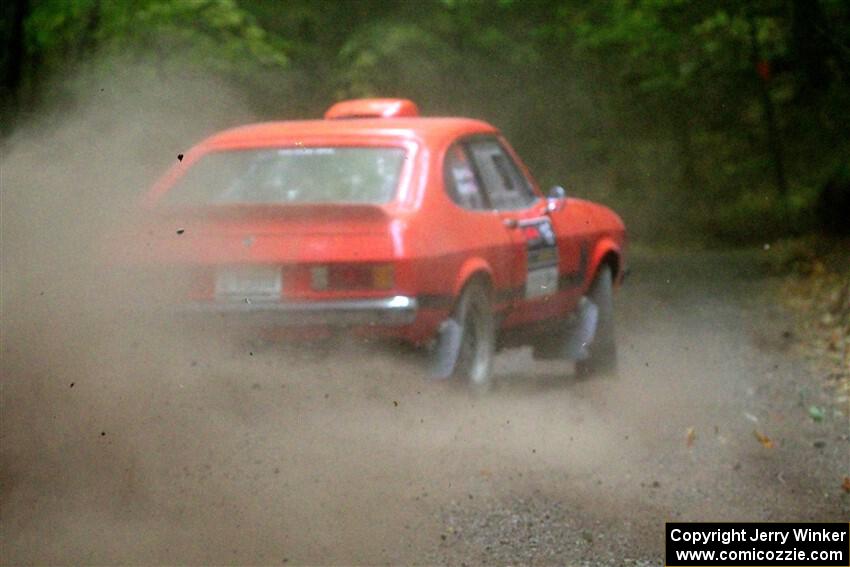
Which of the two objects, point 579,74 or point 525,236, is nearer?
point 525,236

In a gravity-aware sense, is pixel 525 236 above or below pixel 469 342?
above

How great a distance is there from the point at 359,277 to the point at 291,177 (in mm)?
1136

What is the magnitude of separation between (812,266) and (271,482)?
1261 centimetres

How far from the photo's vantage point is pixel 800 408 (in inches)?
383

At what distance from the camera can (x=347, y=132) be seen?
886 centimetres

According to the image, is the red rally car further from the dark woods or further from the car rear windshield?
the dark woods

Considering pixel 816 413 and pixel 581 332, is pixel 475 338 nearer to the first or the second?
pixel 581 332

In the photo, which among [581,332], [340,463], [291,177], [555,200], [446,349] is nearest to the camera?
[340,463]

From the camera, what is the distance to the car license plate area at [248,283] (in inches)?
308

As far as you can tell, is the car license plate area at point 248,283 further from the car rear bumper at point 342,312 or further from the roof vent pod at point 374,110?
the roof vent pod at point 374,110

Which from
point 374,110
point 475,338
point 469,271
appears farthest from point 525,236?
point 374,110

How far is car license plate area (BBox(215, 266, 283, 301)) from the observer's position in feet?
25.6

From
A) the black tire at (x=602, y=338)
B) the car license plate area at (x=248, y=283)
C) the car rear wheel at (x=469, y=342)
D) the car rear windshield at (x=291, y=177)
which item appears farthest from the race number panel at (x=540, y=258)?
the car license plate area at (x=248, y=283)

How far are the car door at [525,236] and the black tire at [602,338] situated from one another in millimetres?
523
